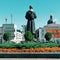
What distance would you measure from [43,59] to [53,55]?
122 centimetres

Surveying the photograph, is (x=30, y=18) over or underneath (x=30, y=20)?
over

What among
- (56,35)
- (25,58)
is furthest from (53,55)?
(56,35)

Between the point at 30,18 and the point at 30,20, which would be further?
the point at 30,20

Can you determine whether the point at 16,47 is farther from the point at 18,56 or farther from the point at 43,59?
the point at 43,59

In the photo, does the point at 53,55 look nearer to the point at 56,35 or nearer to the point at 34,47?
the point at 34,47

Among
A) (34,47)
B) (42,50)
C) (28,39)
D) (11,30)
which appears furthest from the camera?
(11,30)

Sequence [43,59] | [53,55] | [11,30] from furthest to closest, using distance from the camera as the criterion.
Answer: [11,30], [53,55], [43,59]

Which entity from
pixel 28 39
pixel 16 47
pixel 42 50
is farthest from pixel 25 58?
pixel 28 39

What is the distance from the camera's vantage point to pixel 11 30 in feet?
198

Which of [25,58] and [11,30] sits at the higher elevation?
[11,30]

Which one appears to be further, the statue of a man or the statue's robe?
the statue's robe

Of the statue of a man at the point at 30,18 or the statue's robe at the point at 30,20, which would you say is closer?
the statue of a man at the point at 30,18

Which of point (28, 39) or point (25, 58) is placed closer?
point (25, 58)

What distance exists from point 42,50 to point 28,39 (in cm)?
2119
